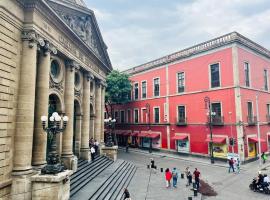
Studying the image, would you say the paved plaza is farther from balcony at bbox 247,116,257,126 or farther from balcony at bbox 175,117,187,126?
balcony at bbox 175,117,187,126

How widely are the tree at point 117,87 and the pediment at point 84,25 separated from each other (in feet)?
30.5

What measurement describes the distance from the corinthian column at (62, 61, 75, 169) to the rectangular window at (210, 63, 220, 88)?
1710 centimetres

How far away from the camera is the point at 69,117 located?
1683cm

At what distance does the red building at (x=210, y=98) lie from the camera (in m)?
24.5

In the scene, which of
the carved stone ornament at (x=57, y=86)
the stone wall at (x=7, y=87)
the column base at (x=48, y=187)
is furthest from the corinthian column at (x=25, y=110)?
the carved stone ornament at (x=57, y=86)

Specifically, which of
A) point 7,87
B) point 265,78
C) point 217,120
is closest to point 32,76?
point 7,87

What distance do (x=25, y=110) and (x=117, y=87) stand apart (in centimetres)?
2384

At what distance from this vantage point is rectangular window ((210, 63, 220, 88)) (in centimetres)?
2615

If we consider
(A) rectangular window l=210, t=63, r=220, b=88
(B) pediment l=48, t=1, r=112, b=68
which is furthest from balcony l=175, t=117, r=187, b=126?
(B) pediment l=48, t=1, r=112, b=68

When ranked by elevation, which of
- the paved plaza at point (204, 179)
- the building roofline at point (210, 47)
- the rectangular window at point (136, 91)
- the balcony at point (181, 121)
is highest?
the building roofline at point (210, 47)

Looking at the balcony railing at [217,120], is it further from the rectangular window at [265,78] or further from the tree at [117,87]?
the tree at [117,87]

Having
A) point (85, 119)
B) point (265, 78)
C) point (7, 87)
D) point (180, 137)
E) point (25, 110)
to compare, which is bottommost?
point (180, 137)

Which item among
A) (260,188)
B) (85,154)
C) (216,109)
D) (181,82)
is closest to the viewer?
(260,188)

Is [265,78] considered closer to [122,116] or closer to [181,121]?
[181,121]
